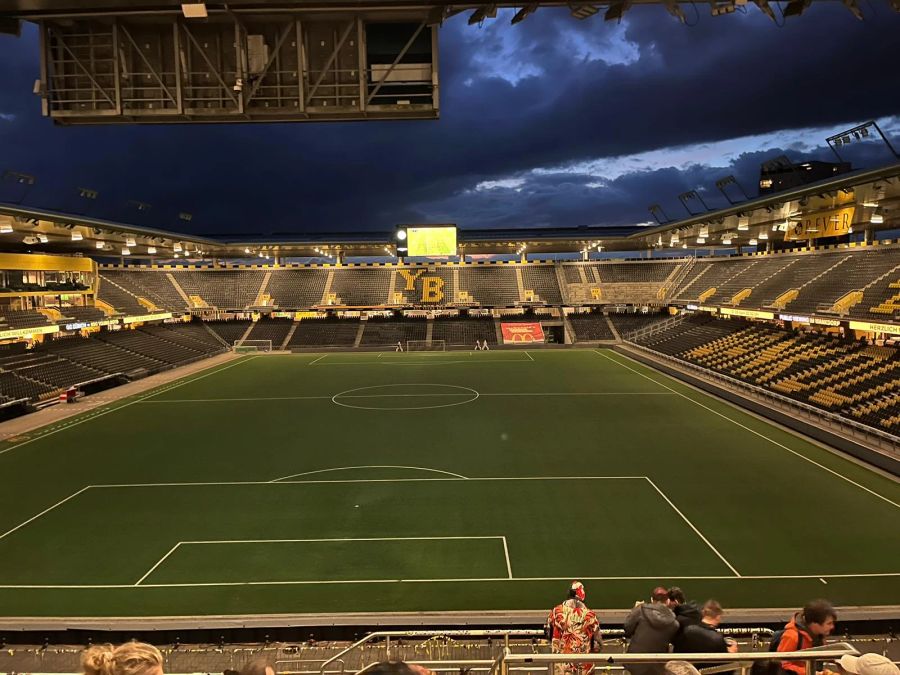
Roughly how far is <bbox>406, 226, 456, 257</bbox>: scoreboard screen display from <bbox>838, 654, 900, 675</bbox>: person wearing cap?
4876 cm

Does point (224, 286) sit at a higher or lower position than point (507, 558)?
higher

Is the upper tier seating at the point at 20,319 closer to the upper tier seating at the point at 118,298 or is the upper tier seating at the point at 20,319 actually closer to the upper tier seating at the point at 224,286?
the upper tier seating at the point at 118,298

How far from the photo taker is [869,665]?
2809mm

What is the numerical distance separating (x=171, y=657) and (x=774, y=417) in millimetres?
23586

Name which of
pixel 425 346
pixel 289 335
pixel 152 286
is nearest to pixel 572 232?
pixel 425 346

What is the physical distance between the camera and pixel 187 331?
54156 mm

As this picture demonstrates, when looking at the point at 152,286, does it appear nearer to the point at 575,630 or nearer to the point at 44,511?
the point at 44,511

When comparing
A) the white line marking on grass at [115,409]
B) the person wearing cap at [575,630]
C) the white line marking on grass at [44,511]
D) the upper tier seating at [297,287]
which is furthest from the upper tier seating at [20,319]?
the person wearing cap at [575,630]

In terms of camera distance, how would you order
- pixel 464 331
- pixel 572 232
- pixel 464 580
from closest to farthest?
pixel 464 580 → pixel 464 331 → pixel 572 232

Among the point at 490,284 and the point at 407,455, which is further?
the point at 490,284

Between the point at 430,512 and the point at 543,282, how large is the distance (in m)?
50.5

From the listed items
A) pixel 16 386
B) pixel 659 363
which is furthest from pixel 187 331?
pixel 659 363

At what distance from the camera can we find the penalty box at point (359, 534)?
37.5 feet

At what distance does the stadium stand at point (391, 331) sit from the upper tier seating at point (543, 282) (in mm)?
12863
